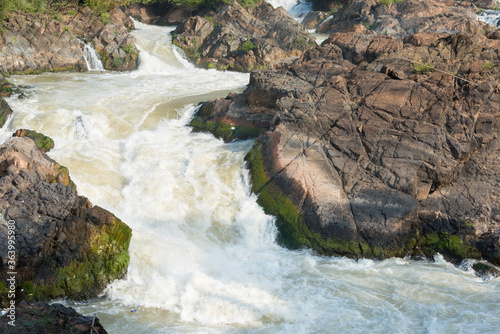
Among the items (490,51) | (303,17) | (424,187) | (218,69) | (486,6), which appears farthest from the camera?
(303,17)

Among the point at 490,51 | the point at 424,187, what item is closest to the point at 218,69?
the point at 490,51

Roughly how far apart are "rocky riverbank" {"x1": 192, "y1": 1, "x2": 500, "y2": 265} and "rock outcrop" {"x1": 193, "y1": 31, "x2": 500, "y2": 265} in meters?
0.03

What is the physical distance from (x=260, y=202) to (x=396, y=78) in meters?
5.88

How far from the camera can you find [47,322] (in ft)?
19.2

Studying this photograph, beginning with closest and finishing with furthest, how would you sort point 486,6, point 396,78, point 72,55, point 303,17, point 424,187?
point 424,187 → point 396,78 → point 72,55 → point 486,6 → point 303,17

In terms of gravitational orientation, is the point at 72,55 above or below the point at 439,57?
below

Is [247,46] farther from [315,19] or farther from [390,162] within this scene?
[390,162]

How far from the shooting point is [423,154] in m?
11.5

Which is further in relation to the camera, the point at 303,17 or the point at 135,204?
the point at 303,17

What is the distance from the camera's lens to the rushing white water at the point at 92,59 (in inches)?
973

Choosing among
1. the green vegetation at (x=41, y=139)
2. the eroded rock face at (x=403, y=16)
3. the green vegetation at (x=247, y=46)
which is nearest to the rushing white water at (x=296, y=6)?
the eroded rock face at (x=403, y=16)

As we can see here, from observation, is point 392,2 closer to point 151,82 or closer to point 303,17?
point 303,17

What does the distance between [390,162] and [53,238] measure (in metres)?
8.83

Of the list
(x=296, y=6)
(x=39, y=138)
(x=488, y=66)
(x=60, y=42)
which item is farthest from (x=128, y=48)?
(x=296, y=6)
